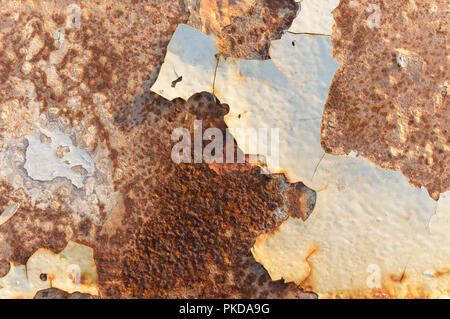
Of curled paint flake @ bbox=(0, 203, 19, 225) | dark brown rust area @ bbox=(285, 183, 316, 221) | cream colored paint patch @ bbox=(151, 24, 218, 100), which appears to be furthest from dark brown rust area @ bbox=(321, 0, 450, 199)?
curled paint flake @ bbox=(0, 203, 19, 225)

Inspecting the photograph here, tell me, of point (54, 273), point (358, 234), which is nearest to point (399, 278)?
point (358, 234)

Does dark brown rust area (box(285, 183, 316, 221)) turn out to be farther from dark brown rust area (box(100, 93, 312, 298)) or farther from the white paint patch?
the white paint patch

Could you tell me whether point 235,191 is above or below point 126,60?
below

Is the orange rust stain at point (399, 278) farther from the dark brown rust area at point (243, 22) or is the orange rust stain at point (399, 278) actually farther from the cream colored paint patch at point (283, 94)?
the dark brown rust area at point (243, 22)

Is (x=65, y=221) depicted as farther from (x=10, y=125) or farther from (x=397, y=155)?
(x=397, y=155)

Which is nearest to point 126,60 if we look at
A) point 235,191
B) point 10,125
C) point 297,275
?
point 10,125

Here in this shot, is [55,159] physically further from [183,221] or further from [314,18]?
[314,18]
